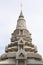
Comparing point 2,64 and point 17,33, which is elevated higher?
point 17,33

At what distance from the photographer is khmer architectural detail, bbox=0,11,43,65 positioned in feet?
120

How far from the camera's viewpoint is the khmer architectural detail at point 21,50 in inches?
1435

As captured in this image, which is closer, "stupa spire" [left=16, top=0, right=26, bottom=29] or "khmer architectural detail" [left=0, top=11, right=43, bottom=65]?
"khmer architectural detail" [left=0, top=11, right=43, bottom=65]

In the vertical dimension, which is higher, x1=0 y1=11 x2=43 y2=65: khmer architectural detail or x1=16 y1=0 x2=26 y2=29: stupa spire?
x1=16 y1=0 x2=26 y2=29: stupa spire

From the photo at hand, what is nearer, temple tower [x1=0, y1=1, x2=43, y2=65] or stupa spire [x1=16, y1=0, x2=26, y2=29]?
temple tower [x1=0, y1=1, x2=43, y2=65]

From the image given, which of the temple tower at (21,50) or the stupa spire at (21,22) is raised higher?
the stupa spire at (21,22)

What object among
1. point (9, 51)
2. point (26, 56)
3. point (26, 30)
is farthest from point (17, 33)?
point (26, 56)

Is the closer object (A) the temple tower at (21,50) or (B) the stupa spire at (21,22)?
(A) the temple tower at (21,50)

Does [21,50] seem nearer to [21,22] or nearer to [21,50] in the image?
[21,50]

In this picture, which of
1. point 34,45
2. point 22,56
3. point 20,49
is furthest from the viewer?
point 34,45

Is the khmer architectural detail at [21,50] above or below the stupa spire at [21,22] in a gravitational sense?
below

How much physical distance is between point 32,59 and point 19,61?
93.8 inches

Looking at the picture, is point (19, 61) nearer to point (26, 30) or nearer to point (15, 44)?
point (15, 44)

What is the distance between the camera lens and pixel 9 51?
40.0 metres
